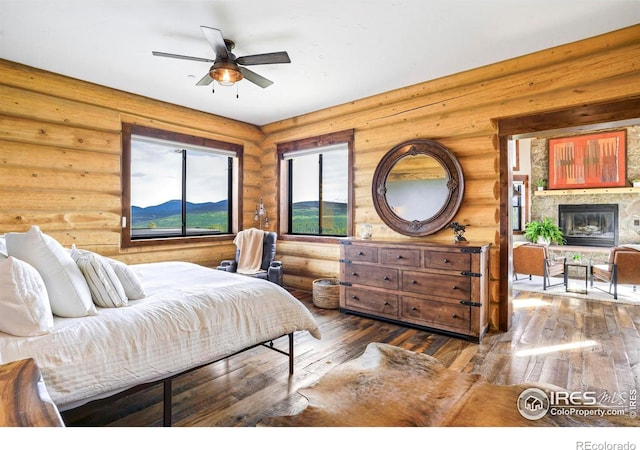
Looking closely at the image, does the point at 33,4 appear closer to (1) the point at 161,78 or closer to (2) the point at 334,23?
(1) the point at 161,78

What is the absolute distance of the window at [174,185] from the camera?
4.22 metres

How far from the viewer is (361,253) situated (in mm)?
3871

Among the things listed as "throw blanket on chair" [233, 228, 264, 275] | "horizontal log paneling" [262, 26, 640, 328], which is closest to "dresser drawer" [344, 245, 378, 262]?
"horizontal log paneling" [262, 26, 640, 328]

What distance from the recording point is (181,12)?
8.16 feet

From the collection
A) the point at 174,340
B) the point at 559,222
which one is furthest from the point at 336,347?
the point at 559,222

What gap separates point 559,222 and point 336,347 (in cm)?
763

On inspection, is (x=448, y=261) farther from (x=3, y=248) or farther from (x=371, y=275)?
(x=3, y=248)

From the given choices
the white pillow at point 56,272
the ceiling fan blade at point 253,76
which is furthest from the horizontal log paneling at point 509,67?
the white pillow at point 56,272

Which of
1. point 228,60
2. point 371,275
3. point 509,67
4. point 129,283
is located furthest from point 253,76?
point 509,67

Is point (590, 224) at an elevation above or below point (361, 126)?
below

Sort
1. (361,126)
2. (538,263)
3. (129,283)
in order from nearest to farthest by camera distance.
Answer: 1. (129,283)
2. (361,126)
3. (538,263)

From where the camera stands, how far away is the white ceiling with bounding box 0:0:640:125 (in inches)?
95.6

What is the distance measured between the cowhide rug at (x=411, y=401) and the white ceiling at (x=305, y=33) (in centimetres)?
253

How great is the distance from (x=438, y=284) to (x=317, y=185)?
269 centimetres
